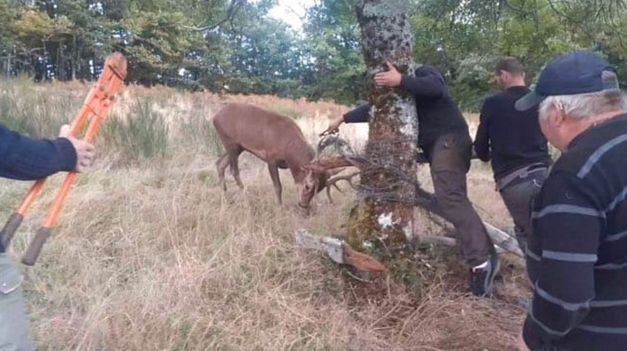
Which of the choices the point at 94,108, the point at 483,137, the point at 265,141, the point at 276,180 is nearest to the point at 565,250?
the point at 94,108

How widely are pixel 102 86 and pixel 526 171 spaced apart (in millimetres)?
2996

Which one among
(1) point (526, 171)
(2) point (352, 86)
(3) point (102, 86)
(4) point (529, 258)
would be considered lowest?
(2) point (352, 86)

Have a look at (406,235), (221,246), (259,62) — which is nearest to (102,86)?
(221,246)

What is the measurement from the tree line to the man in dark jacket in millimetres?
3053

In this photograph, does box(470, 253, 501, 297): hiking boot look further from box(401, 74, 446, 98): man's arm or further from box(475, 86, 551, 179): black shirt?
box(401, 74, 446, 98): man's arm

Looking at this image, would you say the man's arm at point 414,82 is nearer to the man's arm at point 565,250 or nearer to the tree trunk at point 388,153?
the tree trunk at point 388,153

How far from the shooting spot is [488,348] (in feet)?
12.1

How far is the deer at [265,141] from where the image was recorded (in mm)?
6766

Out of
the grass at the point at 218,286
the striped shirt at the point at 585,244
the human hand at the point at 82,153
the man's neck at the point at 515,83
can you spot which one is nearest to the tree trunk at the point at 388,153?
the grass at the point at 218,286

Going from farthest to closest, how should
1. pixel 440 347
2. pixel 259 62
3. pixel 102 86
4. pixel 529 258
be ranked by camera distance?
pixel 259 62, pixel 440 347, pixel 102 86, pixel 529 258

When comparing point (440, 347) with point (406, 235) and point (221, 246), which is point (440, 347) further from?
point (221, 246)

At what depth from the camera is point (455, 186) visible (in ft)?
14.8

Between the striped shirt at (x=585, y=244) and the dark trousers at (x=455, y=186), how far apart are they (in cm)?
264

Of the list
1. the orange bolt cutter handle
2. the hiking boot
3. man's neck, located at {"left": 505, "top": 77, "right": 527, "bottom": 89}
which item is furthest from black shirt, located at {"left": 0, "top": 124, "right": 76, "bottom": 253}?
man's neck, located at {"left": 505, "top": 77, "right": 527, "bottom": 89}
